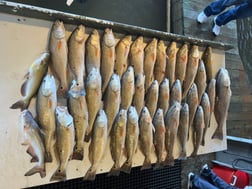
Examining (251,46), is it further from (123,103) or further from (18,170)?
A: (18,170)

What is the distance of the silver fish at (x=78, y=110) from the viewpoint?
4.62 ft

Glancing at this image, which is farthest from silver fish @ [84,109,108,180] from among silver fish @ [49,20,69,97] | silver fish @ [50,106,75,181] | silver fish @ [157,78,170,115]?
silver fish @ [157,78,170,115]

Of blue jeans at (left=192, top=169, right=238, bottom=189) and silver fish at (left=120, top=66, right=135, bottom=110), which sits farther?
blue jeans at (left=192, top=169, right=238, bottom=189)

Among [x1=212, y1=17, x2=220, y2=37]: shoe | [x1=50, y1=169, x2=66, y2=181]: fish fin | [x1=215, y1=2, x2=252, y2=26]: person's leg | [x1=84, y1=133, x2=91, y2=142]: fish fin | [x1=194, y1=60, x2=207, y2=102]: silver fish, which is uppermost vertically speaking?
[x1=215, y1=2, x2=252, y2=26]: person's leg

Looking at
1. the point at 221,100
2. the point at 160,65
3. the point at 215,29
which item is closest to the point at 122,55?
the point at 160,65

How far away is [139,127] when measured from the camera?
66.3 inches

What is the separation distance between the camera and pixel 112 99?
60.5 inches

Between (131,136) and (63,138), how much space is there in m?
0.43

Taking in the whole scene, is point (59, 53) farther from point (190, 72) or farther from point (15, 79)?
point (190, 72)

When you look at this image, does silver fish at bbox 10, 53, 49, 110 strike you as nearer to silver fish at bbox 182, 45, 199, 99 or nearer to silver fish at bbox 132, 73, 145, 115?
silver fish at bbox 132, 73, 145, 115

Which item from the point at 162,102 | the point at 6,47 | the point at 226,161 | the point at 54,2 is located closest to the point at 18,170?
the point at 6,47

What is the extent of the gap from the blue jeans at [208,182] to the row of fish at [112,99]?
13.4 inches

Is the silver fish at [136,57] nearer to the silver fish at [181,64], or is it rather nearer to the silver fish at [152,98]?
the silver fish at [152,98]

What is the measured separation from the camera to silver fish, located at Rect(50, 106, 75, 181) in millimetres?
1359
